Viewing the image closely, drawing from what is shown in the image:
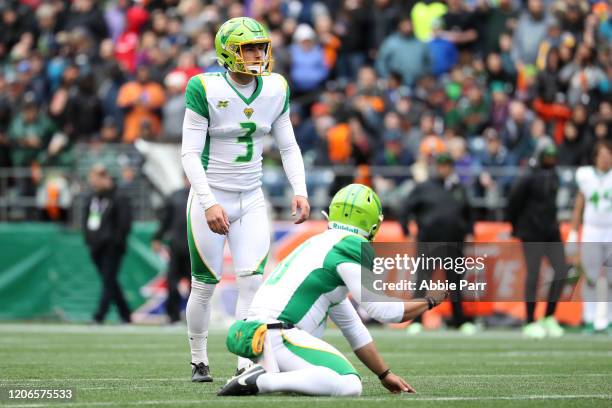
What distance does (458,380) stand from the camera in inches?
351

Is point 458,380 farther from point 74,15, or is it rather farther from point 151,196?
point 74,15

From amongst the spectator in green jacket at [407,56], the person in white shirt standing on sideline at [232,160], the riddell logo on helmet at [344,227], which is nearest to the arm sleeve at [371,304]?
the riddell logo on helmet at [344,227]

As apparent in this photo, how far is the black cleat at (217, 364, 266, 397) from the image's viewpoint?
735cm

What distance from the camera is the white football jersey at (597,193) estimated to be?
607 inches

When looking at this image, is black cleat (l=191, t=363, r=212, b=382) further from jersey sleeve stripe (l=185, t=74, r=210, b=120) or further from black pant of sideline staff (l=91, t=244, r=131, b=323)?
black pant of sideline staff (l=91, t=244, r=131, b=323)

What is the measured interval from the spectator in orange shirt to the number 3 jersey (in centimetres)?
1173

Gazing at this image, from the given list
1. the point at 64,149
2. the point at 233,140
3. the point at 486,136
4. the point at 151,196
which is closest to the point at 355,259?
the point at 233,140

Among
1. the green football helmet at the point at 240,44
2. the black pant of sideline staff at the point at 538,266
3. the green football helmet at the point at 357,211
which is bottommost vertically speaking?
the black pant of sideline staff at the point at 538,266

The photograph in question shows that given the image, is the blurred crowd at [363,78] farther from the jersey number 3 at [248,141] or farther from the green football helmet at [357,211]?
the green football helmet at [357,211]

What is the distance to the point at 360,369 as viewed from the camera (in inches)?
404

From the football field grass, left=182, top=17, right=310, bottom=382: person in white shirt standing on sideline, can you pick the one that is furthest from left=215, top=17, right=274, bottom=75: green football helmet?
the football field grass

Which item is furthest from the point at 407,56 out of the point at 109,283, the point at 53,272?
the point at 53,272

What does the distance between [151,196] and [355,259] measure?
41.7ft

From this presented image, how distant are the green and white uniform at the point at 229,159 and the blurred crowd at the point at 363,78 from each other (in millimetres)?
8629
